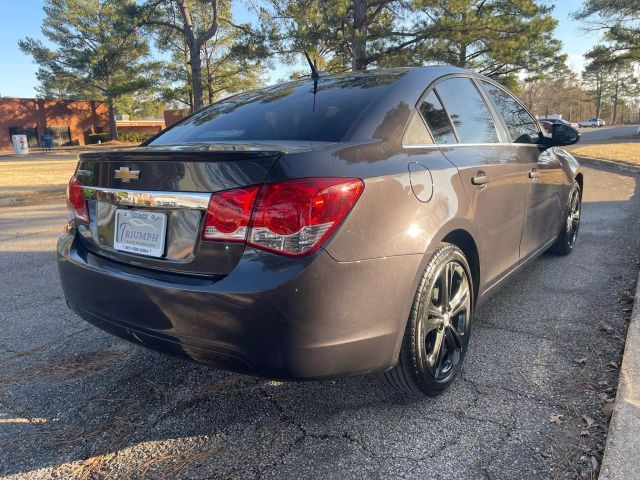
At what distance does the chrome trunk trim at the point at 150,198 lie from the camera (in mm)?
1840

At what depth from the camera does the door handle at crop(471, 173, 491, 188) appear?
2.53 m

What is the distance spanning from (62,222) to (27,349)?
4841mm

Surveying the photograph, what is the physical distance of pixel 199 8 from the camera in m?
26.1

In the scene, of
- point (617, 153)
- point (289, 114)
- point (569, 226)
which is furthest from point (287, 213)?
point (617, 153)

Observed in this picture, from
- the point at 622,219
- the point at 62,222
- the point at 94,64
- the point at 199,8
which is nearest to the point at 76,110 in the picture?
the point at 94,64

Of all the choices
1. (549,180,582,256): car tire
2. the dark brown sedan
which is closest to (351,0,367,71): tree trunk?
(549,180,582,256): car tire

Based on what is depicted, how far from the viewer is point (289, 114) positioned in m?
2.51

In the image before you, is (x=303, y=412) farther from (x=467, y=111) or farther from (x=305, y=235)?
(x=467, y=111)

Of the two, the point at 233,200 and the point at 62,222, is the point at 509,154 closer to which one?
the point at 233,200

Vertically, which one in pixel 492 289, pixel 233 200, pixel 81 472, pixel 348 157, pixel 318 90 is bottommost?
pixel 81 472

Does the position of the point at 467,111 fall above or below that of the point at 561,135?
above

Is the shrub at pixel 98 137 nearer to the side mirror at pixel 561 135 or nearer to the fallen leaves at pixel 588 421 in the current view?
the side mirror at pixel 561 135

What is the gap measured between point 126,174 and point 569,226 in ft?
13.7

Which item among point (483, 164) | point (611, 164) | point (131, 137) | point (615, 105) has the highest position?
point (615, 105)
